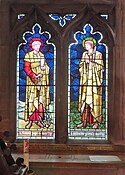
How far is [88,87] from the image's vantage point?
5.09 m

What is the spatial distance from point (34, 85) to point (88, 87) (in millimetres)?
749

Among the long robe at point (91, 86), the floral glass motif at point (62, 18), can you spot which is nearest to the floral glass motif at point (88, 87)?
the long robe at point (91, 86)

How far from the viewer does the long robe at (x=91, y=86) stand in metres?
5.08

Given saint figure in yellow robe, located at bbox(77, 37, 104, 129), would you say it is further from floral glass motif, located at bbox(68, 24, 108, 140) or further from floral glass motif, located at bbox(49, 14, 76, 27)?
floral glass motif, located at bbox(49, 14, 76, 27)

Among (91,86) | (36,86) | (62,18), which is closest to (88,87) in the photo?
(91,86)

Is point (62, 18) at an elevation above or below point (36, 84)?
above

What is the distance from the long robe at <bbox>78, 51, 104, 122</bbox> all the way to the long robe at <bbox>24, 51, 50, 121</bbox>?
0.47 meters

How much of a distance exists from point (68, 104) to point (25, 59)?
0.87 metres

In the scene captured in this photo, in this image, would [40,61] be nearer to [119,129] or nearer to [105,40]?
[105,40]

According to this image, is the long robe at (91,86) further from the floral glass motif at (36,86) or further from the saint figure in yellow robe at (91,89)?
the floral glass motif at (36,86)

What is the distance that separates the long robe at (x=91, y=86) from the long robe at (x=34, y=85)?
471 millimetres

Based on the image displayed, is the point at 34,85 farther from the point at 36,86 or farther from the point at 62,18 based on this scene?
the point at 62,18

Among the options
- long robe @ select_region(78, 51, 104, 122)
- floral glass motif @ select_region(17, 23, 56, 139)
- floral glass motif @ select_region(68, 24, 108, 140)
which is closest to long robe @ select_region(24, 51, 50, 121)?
floral glass motif @ select_region(17, 23, 56, 139)

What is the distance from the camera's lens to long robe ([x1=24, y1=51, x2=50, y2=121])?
201 inches
